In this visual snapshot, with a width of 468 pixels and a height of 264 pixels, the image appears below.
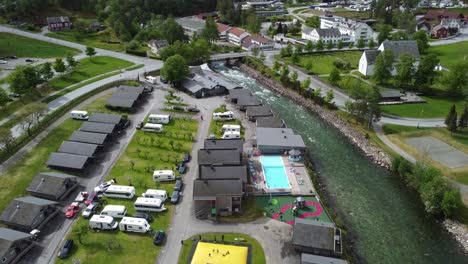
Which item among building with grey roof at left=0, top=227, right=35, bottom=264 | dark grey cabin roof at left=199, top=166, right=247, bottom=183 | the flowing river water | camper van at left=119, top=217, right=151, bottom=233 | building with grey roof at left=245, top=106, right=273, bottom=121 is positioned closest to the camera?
building with grey roof at left=0, top=227, right=35, bottom=264

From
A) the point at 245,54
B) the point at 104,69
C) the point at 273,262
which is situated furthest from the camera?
the point at 245,54

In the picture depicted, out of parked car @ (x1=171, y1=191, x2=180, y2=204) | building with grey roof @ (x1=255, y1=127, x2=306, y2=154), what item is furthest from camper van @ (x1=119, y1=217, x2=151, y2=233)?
building with grey roof @ (x1=255, y1=127, x2=306, y2=154)

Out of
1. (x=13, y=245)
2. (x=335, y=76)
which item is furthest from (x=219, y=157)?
(x=335, y=76)

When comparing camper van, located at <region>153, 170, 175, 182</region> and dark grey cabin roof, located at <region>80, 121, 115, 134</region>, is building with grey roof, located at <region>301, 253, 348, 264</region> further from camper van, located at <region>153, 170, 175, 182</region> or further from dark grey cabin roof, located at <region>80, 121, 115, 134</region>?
dark grey cabin roof, located at <region>80, 121, 115, 134</region>

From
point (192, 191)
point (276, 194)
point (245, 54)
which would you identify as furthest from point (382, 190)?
point (245, 54)

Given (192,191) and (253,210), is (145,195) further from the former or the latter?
(253,210)

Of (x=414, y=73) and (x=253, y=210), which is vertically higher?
(x=414, y=73)

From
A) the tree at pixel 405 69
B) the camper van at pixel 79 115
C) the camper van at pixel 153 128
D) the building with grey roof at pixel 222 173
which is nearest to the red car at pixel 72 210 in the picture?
the building with grey roof at pixel 222 173
